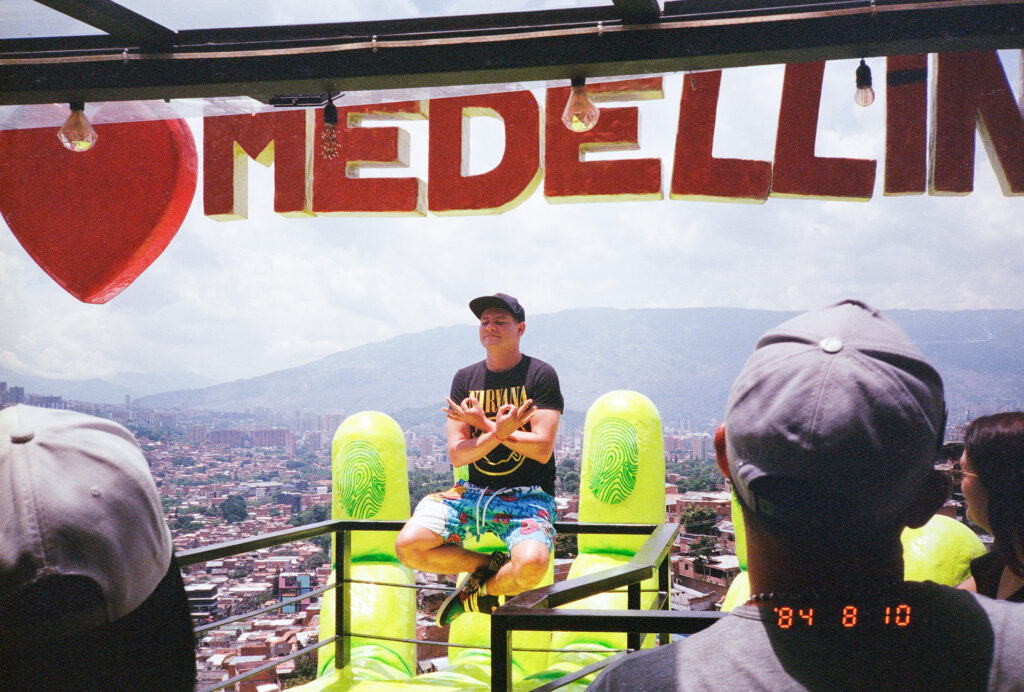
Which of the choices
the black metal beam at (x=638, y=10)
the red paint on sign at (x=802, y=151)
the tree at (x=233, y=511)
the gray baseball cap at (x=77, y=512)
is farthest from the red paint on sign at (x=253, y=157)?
the gray baseball cap at (x=77, y=512)

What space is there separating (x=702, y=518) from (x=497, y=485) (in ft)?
4.12

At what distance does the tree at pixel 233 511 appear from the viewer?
3.03m

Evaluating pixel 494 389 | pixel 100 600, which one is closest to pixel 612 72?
pixel 494 389

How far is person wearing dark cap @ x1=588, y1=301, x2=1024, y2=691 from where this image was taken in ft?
2.25

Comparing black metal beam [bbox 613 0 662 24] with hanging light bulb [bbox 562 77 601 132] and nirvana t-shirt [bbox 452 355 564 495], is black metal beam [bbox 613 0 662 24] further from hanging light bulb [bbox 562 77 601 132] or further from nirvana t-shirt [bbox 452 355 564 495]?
nirvana t-shirt [bbox 452 355 564 495]

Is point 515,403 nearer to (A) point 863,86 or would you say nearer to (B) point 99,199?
(A) point 863,86

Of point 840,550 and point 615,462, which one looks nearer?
point 840,550

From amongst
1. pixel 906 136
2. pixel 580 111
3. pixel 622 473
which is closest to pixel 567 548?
pixel 622 473

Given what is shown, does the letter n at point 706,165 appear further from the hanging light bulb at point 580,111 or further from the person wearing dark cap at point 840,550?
the person wearing dark cap at point 840,550

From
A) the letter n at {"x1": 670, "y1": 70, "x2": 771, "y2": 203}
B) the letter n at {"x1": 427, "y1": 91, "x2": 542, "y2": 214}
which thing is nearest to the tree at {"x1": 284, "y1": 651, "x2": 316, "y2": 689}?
the letter n at {"x1": 427, "y1": 91, "x2": 542, "y2": 214}

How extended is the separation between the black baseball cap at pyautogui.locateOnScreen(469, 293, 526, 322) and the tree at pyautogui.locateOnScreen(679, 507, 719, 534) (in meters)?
1.31

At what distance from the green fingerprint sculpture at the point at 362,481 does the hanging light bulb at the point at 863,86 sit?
2.69 metres

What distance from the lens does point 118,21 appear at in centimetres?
206

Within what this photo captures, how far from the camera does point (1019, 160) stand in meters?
4.12
